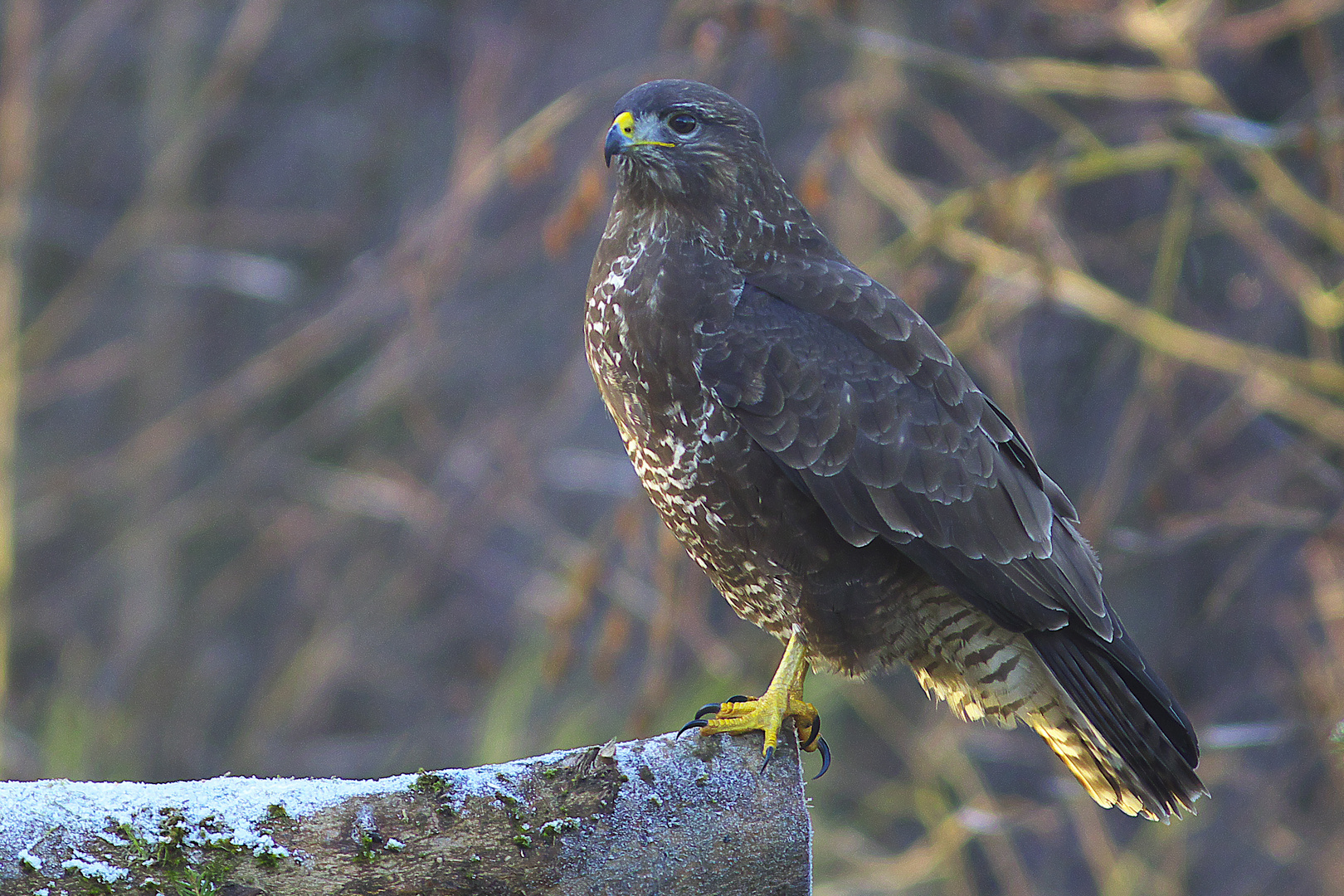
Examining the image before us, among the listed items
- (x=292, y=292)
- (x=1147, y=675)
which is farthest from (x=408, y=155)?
(x=1147, y=675)

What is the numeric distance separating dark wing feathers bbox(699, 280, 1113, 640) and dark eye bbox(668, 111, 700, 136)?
0.37 m

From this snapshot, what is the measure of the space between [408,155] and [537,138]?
188 inches

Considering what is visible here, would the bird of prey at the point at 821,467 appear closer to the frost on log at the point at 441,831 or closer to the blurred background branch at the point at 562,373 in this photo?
the frost on log at the point at 441,831

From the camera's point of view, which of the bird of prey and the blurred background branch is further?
the blurred background branch

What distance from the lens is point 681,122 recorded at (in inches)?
106

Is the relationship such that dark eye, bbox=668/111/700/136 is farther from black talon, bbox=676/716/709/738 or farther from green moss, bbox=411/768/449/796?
green moss, bbox=411/768/449/796

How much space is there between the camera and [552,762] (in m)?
2.10

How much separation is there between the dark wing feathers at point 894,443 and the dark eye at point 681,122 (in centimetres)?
37

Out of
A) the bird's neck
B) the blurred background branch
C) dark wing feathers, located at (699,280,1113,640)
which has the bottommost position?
dark wing feathers, located at (699,280,1113,640)

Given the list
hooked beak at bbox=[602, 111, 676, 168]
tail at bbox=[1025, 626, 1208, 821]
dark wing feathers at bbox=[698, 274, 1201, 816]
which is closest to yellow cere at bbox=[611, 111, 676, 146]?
hooked beak at bbox=[602, 111, 676, 168]

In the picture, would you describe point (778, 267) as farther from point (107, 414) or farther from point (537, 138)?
point (107, 414)

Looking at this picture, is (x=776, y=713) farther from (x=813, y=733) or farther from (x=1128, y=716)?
(x=1128, y=716)

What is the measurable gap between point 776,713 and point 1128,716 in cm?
72

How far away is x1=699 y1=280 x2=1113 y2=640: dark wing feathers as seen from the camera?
8.17 feet
